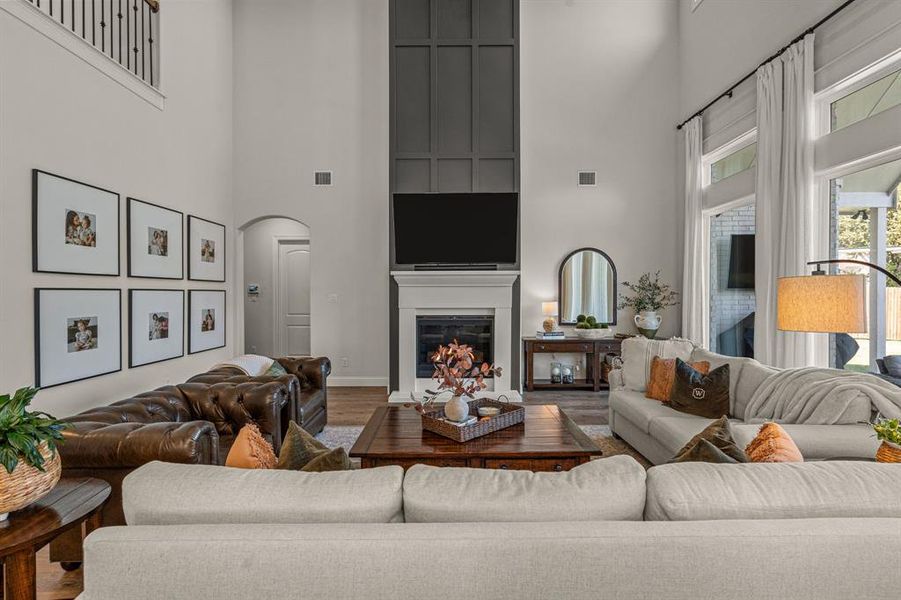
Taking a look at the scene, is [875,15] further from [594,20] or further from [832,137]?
[594,20]

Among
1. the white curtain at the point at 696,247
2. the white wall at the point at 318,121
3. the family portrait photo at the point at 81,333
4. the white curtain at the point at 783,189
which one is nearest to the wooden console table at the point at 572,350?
the white curtain at the point at 696,247

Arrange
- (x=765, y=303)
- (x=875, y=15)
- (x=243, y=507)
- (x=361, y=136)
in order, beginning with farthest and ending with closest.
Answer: (x=361, y=136), (x=765, y=303), (x=875, y=15), (x=243, y=507)

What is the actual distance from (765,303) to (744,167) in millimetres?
1635

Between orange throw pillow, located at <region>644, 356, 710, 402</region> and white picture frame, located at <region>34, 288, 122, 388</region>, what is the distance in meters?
4.31

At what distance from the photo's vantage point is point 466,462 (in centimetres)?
262

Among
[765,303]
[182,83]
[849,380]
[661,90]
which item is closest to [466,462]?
[849,380]

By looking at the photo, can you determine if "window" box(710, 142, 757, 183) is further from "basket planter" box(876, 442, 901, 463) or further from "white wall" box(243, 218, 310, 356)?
"white wall" box(243, 218, 310, 356)

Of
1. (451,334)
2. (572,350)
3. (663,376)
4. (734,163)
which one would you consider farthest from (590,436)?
(734,163)

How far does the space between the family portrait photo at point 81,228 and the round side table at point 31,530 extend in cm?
265

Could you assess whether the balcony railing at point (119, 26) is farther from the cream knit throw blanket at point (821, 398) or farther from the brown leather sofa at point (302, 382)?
the cream knit throw blanket at point (821, 398)

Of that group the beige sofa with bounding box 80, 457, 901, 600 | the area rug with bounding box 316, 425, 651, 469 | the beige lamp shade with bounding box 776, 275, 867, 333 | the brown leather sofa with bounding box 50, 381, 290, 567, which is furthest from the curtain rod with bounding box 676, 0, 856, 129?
the brown leather sofa with bounding box 50, 381, 290, 567

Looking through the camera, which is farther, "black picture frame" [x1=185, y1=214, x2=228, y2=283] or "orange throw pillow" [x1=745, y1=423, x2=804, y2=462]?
"black picture frame" [x1=185, y1=214, x2=228, y2=283]

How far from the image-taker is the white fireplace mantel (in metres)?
5.92

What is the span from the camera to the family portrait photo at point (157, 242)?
4.56 metres
